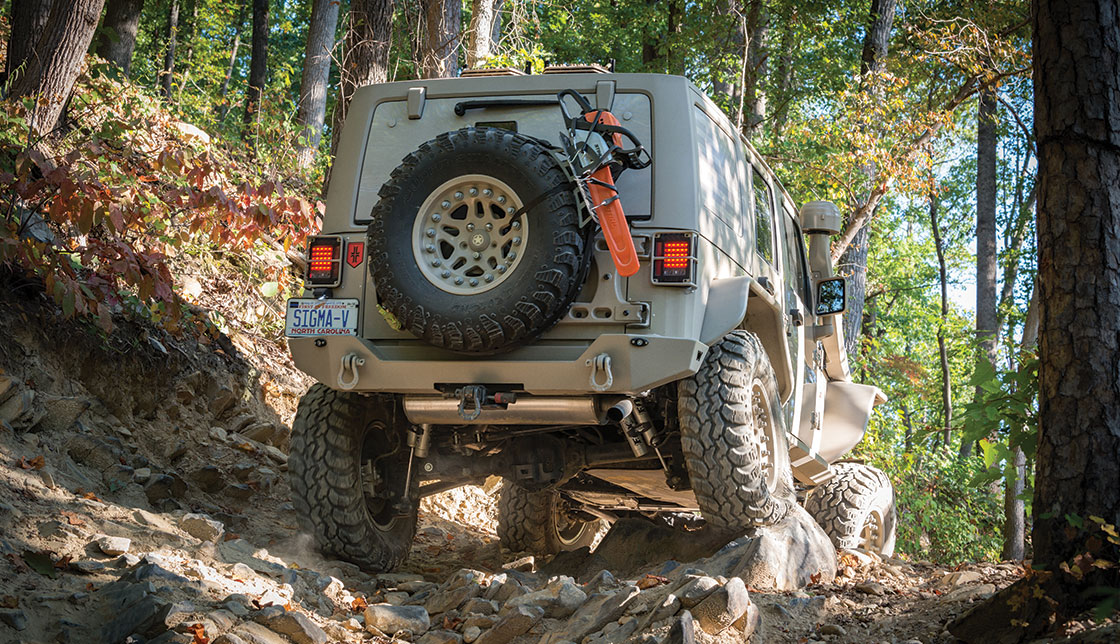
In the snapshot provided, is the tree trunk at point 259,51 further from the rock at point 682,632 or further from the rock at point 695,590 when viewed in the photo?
the rock at point 682,632

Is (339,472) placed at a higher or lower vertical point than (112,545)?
higher

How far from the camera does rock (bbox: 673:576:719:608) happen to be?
3713mm

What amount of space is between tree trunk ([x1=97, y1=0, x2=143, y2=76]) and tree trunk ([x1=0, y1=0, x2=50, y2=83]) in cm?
351

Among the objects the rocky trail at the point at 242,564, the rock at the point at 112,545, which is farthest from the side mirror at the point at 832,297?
the rock at the point at 112,545

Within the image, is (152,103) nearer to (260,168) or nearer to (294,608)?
(260,168)

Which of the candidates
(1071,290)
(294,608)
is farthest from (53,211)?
(1071,290)

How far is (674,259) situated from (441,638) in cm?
204

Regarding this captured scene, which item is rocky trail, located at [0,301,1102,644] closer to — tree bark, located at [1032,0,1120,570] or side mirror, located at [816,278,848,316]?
tree bark, located at [1032,0,1120,570]

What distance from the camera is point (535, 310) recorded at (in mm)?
4570

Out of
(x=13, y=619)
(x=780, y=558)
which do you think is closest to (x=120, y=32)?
(x=13, y=619)

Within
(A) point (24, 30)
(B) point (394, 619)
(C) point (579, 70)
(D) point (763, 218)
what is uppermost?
A: (A) point (24, 30)

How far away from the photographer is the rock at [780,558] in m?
4.64

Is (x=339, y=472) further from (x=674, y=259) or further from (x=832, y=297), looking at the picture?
(x=832, y=297)

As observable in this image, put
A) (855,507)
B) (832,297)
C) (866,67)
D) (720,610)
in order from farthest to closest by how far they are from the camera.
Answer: (866,67) → (832,297) → (855,507) → (720,610)
